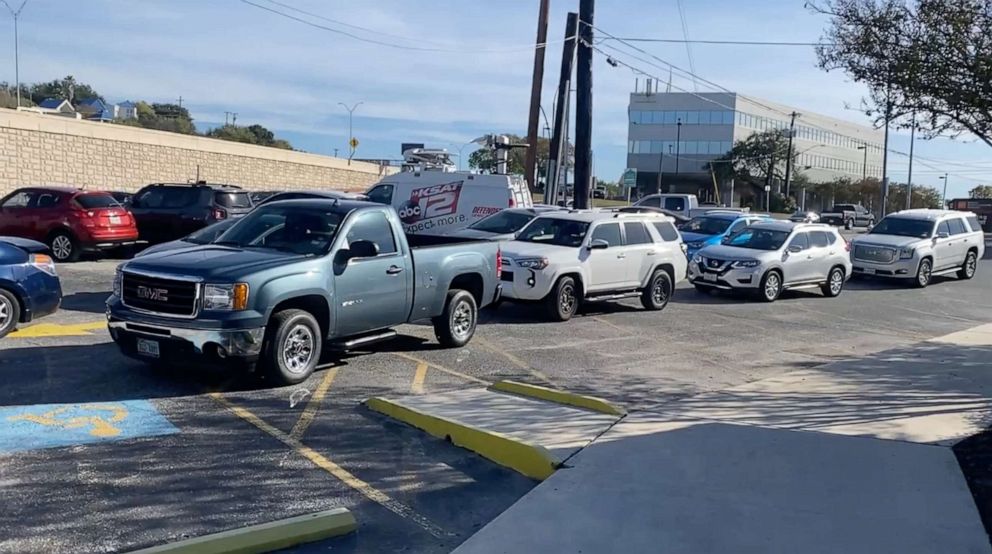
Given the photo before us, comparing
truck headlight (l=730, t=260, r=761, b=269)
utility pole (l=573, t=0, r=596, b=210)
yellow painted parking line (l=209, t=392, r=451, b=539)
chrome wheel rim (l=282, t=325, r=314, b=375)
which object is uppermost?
utility pole (l=573, t=0, r=596, b=210)

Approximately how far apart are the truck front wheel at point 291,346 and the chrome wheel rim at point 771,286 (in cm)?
1257

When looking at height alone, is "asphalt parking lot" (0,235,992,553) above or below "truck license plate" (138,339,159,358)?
below

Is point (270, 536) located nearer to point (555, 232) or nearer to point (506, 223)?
point (555, 232)

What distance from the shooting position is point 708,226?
2486 centimetres

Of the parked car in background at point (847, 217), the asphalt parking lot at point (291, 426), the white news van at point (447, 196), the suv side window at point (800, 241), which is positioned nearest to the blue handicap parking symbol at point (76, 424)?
the asphalt parking lot at point (291, 426)

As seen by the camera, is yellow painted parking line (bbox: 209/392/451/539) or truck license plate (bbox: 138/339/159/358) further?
truck license plate (bbox: 138/339/159/358)

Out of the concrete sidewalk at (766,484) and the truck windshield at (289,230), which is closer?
the concrete sidewalk at (766,484)

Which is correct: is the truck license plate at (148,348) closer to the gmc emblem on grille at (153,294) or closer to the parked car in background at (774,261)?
the gmc emblem on grille at (153,294)

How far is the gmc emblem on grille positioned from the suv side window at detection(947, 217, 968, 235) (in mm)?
23661

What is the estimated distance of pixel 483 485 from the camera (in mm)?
6711

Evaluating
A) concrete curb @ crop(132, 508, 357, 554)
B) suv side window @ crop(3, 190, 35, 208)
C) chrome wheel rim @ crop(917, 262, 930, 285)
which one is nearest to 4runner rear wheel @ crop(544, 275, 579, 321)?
concrete curb @ crop(132, 508, 357, 554)

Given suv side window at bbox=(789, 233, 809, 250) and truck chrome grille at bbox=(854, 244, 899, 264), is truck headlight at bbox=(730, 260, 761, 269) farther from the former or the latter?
truck chrome grille at bbox=(854, 244, 899, 264)

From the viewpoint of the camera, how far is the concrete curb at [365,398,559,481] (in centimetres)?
696

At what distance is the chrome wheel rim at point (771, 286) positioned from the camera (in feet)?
64.5
